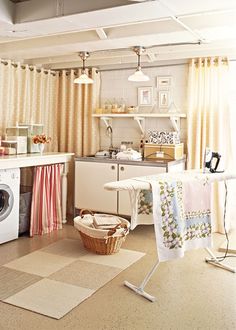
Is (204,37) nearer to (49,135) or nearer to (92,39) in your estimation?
(92,39)

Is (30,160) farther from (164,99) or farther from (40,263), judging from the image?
(164,99)

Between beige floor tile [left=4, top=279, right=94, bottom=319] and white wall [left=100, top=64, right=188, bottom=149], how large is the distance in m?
2.77

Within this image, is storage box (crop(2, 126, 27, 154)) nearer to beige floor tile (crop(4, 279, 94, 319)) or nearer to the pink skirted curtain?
the pink skirted curtain

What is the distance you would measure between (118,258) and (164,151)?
1.68 meters

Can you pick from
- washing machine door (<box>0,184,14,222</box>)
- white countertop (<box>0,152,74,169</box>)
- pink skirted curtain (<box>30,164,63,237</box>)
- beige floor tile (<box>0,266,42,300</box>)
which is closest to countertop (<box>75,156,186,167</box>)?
white countertop (<box>0,152,74,169</box>)

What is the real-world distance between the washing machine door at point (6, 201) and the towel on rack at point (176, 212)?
68.1 inches

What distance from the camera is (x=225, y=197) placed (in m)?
4.55

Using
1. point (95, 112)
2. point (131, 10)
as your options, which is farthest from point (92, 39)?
point (95, 112)

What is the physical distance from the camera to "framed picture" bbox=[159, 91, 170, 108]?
16.7ft

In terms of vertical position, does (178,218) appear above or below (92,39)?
below

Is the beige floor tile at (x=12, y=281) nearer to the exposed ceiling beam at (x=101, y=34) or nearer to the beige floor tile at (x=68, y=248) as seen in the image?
the beige floor tile at (x=68, y=248)

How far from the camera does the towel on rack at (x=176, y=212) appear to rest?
280 cm

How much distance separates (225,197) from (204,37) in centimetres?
193

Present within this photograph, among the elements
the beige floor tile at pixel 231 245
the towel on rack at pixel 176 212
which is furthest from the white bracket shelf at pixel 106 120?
the towel on rack at pixel 176 212
